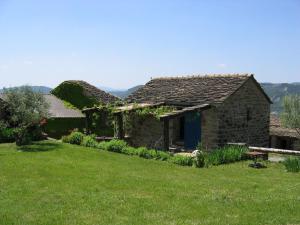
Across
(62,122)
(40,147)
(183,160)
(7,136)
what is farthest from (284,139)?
(7,136)

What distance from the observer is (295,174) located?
16375mm

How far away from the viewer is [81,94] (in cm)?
3741

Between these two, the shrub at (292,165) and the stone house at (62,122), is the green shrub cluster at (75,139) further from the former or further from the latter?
the shrub at (292,165)

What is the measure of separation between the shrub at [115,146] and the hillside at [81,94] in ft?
41.6

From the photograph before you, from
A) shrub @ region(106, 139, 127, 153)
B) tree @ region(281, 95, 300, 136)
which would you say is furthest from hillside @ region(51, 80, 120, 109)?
tree @ region(281, 95, 300, 136)

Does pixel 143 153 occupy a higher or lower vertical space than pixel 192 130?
lower

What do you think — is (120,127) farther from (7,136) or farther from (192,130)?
(7,136)

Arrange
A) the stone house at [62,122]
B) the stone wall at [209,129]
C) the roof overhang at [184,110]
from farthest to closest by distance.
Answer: the stone house at [62,122] → the stone wall at [209,129] → the roof overhang at [184,110]

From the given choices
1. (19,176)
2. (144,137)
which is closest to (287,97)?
(144,137)

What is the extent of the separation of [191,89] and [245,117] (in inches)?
148

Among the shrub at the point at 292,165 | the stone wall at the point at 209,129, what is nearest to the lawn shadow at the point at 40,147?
the stone wall at the point at 209,129

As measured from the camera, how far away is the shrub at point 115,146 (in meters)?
23.4

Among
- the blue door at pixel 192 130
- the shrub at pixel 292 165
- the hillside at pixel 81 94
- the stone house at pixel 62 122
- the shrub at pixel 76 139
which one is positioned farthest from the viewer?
the hillside at pixel 81 94

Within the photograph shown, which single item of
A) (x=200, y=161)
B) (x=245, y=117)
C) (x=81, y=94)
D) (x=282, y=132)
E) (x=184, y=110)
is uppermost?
(x=81, y=94)
